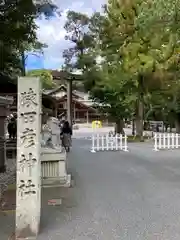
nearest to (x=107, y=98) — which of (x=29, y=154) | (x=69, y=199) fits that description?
(x=69, y=199)

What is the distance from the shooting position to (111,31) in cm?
2553

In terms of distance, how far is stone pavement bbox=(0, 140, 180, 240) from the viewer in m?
5.82

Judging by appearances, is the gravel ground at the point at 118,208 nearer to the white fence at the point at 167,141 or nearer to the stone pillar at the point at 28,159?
the stone pillar at the point at 28,159

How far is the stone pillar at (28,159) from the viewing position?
19.4ft

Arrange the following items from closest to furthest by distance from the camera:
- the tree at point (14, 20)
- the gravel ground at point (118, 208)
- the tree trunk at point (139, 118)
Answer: the gravel ground at point (118, 208) < the tree at point (14, 20) < the tree trunk at point (139, 118)

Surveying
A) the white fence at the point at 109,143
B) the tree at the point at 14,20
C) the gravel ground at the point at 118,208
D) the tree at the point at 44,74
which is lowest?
the gravel ground at the point at 118,208

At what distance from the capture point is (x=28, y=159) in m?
6.03

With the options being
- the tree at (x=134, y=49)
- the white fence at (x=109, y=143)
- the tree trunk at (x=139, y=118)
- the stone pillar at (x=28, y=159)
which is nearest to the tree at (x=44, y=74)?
the tree trunk at (x=139, y=118)

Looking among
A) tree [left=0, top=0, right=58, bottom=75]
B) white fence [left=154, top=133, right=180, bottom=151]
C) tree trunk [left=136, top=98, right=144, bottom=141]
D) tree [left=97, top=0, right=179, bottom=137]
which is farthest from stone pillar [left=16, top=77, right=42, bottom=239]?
tree trunk [left=136, top=98, right=144, bottom=141]

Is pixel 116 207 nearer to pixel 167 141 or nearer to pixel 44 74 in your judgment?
pixel 167 141

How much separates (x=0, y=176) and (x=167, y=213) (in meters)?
5.83

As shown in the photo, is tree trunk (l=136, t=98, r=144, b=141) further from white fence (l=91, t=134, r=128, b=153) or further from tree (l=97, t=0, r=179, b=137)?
white fence (l=91, t=134, r=128, b=153)

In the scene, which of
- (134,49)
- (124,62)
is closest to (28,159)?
(134,49)

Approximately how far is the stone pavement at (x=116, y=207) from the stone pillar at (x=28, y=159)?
0.27m
